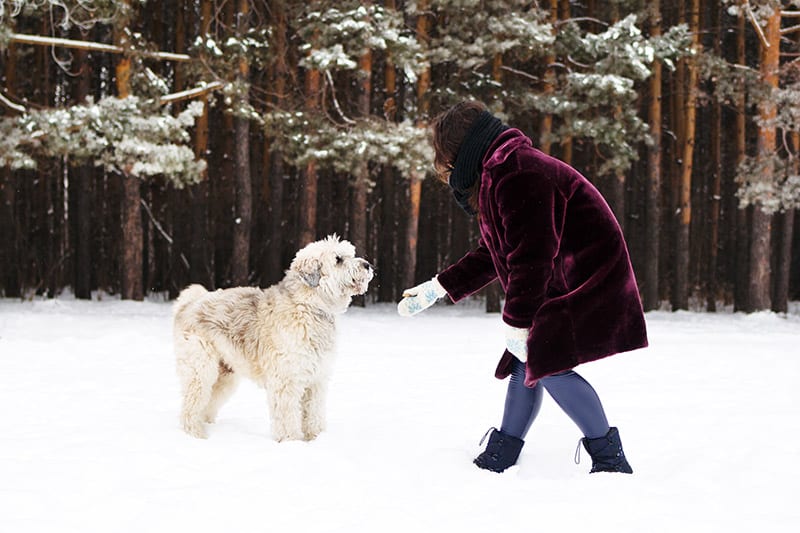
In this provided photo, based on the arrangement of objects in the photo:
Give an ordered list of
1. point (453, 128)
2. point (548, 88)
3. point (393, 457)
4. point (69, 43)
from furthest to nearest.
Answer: point (548, 88), point (69, 43), point (393, 457), point (453, 128)

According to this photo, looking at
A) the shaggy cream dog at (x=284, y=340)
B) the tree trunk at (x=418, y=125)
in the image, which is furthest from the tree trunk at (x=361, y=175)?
the shaggy cream dog at (x=284, y=340)

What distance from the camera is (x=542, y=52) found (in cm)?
1395

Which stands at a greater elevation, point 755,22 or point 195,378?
point 755,22

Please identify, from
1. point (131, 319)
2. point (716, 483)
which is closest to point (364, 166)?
point (131, 319)

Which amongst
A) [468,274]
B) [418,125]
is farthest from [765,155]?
[468,274]

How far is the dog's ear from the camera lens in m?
4.85

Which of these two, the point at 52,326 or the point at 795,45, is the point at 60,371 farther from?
the point at 795,45

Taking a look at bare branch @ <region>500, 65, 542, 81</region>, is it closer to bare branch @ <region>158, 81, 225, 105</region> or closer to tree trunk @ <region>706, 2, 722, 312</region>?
bare branch @ <region>158, 81, 225, 105</region>

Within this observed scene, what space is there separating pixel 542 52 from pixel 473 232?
22.3ft

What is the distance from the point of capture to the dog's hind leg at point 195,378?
4821mm

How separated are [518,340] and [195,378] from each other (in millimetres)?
2401

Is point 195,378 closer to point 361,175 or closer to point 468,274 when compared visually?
point 468,274

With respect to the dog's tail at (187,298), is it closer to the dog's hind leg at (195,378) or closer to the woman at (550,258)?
the dog's hind leg at (195,378)

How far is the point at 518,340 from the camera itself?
3662mm
